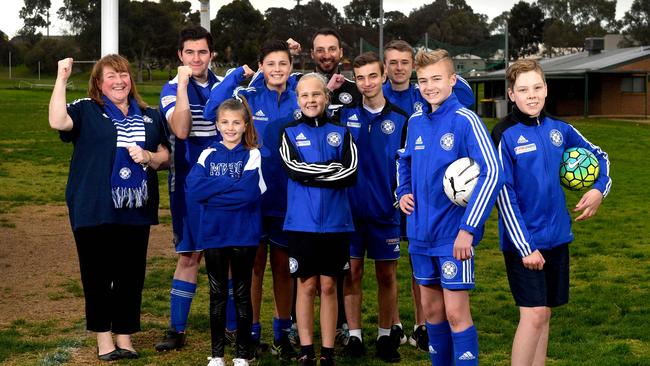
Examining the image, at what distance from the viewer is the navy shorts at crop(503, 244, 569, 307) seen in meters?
5.11

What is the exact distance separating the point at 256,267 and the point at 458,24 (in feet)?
328

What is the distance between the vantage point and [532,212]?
202 inches

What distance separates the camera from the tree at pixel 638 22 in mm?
93625

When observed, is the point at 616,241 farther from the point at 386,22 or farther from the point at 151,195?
the point at 386,22

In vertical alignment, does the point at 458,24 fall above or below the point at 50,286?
above

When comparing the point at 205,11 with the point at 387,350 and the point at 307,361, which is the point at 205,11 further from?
the point at 307,361

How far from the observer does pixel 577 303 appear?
8320 millimetres

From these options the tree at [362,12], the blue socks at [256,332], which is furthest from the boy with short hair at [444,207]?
the tree at [362,12]

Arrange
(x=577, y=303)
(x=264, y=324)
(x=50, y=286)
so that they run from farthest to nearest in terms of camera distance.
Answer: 1. (x=50, y=286)
2. (x=577, y=303)
3. (x=264, y=324)

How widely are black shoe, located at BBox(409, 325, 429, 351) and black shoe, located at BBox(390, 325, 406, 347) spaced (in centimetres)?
7

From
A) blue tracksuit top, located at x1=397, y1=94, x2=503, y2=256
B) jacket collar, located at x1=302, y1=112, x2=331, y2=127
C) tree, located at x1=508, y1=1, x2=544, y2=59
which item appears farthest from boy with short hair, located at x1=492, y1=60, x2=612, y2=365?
tree, located at x1=508, y1=1, x2=544, y2=59

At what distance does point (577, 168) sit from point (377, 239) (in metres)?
1.73

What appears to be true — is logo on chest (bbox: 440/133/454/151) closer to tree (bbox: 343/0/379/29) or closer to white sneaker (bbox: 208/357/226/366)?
white sneaker (bbox: 208/357/226/366)

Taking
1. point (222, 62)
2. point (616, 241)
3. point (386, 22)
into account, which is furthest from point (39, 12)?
point (616, 241)
